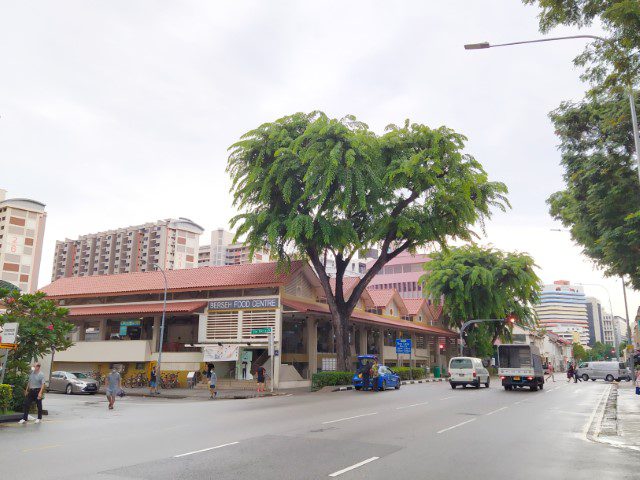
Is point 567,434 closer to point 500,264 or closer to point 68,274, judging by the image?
point 500,264

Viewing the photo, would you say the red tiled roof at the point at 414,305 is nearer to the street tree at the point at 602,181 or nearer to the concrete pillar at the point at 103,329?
the concrete pillar at the point at 103,329

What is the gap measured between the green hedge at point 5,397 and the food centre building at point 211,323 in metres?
16.5

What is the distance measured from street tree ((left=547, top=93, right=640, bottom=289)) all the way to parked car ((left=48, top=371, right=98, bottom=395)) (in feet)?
94.8

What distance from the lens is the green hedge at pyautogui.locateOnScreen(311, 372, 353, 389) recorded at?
31.6 m

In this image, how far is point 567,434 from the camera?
42.7 ft

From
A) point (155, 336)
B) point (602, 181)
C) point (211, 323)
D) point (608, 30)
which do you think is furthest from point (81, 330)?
point (608, 30)

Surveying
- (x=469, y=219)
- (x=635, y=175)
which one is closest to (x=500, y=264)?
(x=469, y=219)

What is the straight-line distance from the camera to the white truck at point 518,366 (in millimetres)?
30453

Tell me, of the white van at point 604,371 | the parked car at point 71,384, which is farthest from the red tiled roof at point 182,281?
the white van at point 604,371

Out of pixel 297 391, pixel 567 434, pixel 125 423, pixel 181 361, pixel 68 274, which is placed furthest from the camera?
pixel 68 274

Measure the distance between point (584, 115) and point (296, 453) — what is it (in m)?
21.2

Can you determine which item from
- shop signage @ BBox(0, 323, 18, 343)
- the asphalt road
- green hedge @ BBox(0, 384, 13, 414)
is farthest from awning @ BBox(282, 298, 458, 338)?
green hedge @ BBox(0, 384, 13, 414)

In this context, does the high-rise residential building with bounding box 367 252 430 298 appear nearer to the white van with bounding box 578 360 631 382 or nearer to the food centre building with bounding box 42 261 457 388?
the white van with bounding box 578 360 631 382

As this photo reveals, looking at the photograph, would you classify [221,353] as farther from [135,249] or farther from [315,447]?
[135,249]
